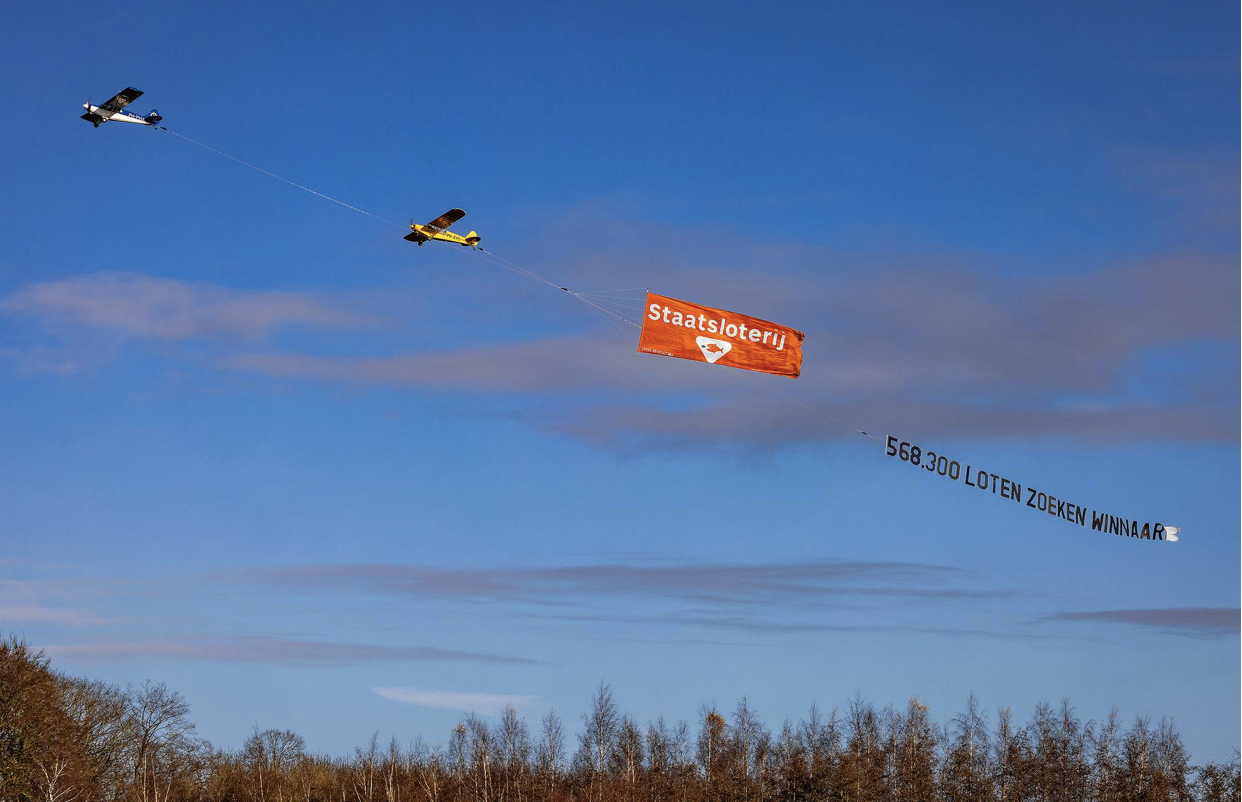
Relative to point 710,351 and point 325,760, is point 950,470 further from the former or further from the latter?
point 325,760

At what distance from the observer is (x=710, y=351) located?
38438 millimetres

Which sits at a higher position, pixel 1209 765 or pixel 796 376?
pixel 796 376

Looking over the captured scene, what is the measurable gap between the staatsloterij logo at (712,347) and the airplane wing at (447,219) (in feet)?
31.9

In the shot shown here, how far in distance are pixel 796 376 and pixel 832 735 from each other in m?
97.3

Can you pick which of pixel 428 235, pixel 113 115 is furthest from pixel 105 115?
pixel 428 235

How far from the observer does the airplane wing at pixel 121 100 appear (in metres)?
40.2

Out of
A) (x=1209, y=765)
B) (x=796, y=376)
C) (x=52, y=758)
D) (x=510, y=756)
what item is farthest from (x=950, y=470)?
(x=510, y=756)

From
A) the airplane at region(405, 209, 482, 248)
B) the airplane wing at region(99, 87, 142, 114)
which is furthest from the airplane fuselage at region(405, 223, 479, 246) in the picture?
the airplane wing at region(99, 87, 142, 114)

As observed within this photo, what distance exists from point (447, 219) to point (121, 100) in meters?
10.2

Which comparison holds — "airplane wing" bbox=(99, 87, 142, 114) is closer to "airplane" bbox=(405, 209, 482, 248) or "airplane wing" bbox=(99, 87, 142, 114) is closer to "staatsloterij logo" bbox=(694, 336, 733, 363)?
"airplane" bbox=(405, 209, 482, 248)

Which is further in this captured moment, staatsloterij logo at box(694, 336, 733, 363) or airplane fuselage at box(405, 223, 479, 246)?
airplane fuselage at box(405, 223, 479, 246)

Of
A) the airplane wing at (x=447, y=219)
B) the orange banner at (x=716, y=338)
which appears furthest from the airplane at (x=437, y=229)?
the orange banner at (x=716, y=338)

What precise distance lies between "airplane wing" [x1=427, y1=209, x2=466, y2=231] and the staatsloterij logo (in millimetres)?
9713

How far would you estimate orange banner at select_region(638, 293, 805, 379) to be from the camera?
37.7m
